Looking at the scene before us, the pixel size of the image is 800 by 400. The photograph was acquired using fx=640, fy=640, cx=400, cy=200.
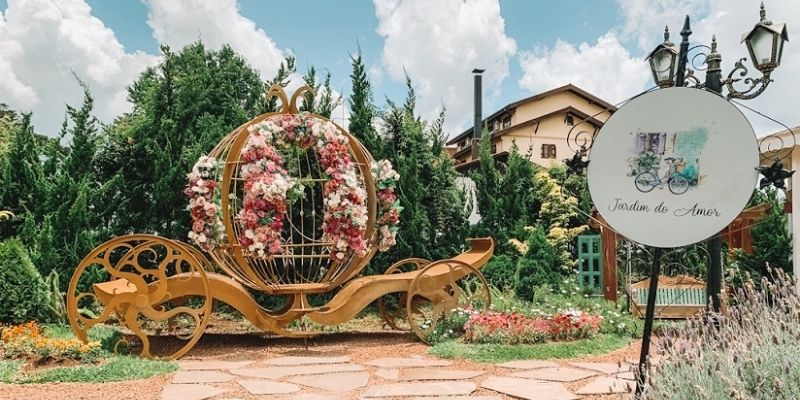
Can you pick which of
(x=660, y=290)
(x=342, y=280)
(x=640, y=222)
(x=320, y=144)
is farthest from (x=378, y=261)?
(x=640, y=222)

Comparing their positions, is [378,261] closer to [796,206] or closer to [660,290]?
[660,290]

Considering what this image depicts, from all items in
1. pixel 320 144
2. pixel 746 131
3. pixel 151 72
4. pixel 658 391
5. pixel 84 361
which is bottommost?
pixel 84 361

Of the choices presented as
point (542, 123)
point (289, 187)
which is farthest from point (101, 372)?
point (542, 123)

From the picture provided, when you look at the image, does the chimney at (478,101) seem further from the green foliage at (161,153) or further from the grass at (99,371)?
the grass at (99,371)

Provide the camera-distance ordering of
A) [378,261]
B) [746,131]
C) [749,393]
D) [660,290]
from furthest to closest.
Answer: [378,261], [660,290], [746,131], [749,393]

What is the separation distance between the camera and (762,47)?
568cm

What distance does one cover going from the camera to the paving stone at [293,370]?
5.16 metres

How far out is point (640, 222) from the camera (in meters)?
3.63

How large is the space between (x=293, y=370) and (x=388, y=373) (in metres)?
0.82

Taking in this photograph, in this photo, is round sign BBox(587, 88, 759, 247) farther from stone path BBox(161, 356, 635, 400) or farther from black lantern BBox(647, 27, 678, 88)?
black lantern BBox(647, 27, 678, 88)

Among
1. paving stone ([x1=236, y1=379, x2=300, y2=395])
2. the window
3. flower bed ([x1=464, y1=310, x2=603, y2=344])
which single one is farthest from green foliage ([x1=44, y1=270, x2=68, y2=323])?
the window

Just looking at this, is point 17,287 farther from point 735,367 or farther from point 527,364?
point 735,367

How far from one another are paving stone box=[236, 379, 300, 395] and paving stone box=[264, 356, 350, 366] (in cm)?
79

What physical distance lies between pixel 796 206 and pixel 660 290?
3.20 metres
